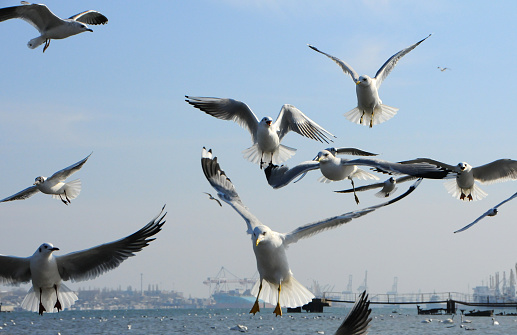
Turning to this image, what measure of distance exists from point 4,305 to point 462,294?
70.4 m

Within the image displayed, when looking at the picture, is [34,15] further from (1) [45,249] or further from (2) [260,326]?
(2) [260,326]

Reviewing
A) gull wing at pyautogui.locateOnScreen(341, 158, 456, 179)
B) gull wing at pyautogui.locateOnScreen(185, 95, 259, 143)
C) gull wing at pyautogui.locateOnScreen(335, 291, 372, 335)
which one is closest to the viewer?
gull wing at pyautogui.locateOnScreen(335, 291, 372, 335)

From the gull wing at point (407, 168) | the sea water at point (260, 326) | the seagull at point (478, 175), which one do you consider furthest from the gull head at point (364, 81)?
the sea water at point (260, 326)

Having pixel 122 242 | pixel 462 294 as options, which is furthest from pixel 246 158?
pixel 462 294

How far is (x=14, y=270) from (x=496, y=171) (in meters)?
9.09

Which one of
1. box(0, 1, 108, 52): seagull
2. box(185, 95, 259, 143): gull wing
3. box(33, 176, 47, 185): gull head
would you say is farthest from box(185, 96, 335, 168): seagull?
Result: box(33, 176, 47, 185): gull head

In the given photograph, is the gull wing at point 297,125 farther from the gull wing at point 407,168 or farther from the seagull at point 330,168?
the gull wing at point 407,168

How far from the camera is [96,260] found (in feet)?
36.2

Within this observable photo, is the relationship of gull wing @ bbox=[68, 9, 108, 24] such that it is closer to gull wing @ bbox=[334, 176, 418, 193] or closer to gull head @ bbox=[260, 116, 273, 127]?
gull head @ bbox=[260, 116, 273, 127]

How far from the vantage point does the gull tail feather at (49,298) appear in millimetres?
11023

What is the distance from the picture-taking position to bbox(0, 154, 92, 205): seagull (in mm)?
16484

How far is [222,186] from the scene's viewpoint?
12.5 m

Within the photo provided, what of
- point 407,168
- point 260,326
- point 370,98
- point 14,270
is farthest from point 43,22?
point 260,326

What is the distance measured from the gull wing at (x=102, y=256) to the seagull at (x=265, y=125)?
14.5 feet
